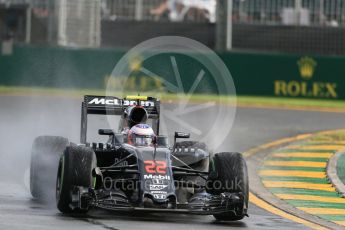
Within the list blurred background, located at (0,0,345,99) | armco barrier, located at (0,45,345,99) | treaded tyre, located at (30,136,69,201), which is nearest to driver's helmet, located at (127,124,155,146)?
treaded tyre, located at (30,136,69,201)

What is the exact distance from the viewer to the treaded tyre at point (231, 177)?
1295 centimetres

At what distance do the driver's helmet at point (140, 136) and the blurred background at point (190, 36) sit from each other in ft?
59.7

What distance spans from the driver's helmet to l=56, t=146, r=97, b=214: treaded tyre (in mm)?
996

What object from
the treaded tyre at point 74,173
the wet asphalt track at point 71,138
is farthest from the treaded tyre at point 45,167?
the treaded tyre at point 74,173

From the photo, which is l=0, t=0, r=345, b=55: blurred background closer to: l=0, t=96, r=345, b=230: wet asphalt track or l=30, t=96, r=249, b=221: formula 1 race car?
l=0, t=96, r=345, b=230: wet asphalt track

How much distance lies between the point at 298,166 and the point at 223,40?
707 inches

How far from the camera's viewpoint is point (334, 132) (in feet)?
84.8

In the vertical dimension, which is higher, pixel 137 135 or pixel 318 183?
pixel 137 135

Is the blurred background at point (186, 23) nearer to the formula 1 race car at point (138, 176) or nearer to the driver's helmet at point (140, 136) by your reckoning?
the formula 1 race car at point (138, 176)

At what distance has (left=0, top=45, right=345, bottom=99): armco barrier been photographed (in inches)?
1366

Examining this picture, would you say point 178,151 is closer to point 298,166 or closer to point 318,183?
point 318,183

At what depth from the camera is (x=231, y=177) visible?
13.1 meters

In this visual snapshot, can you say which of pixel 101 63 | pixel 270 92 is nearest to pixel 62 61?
pixel 101 63

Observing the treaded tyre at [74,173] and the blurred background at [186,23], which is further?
the blurred background at [186,23]
